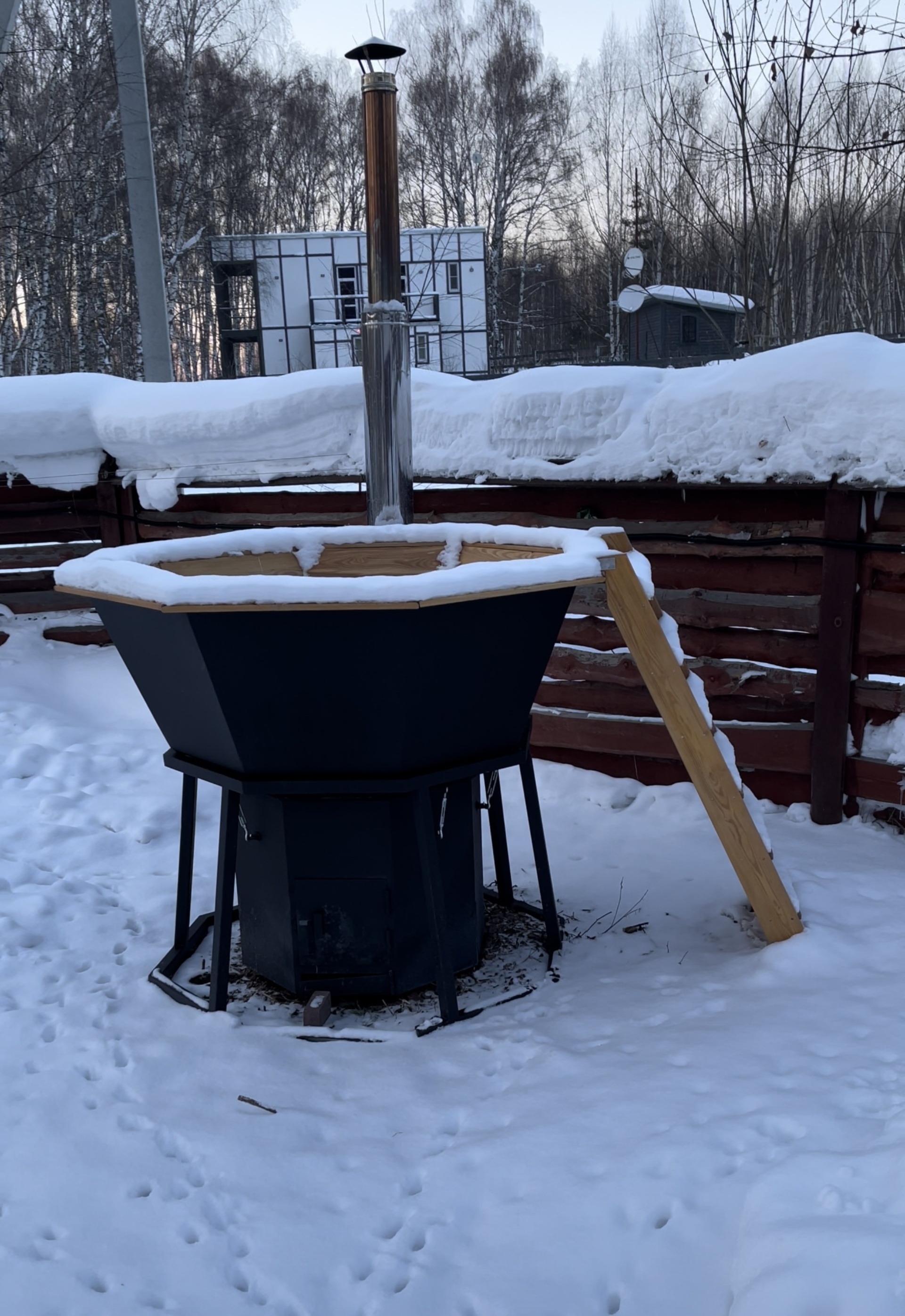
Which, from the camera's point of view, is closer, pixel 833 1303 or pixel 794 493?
pixel 833 1303

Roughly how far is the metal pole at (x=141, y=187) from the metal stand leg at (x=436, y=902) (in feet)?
15.4

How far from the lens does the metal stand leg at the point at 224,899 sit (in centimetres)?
263

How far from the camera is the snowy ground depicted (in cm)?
174

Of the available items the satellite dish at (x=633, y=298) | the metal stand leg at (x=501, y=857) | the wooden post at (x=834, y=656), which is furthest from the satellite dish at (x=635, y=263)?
the metal stand leg at (x=501, y=857)

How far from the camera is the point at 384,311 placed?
3.11 m

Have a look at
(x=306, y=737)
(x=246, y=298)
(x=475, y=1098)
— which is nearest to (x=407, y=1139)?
(x=475, y=1098)

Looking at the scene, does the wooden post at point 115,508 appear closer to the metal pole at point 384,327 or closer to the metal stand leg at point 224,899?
the metal pole at point 384,327

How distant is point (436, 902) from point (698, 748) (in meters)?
0.83

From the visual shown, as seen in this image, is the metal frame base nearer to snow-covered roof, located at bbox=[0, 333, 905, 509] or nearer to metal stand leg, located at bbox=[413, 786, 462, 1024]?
metal stand leg, located at bbox=[413, 786, 462, 1024]

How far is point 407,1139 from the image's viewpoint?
2.21 meters

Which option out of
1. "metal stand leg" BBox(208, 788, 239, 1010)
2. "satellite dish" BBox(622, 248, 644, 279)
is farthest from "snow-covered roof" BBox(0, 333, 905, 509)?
"satellite dish" BBox(622, 248, 644, 279)

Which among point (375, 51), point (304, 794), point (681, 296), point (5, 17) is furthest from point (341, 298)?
point (304, 794)

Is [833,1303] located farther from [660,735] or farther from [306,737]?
[660,735]

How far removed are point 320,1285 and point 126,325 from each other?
785 inches
